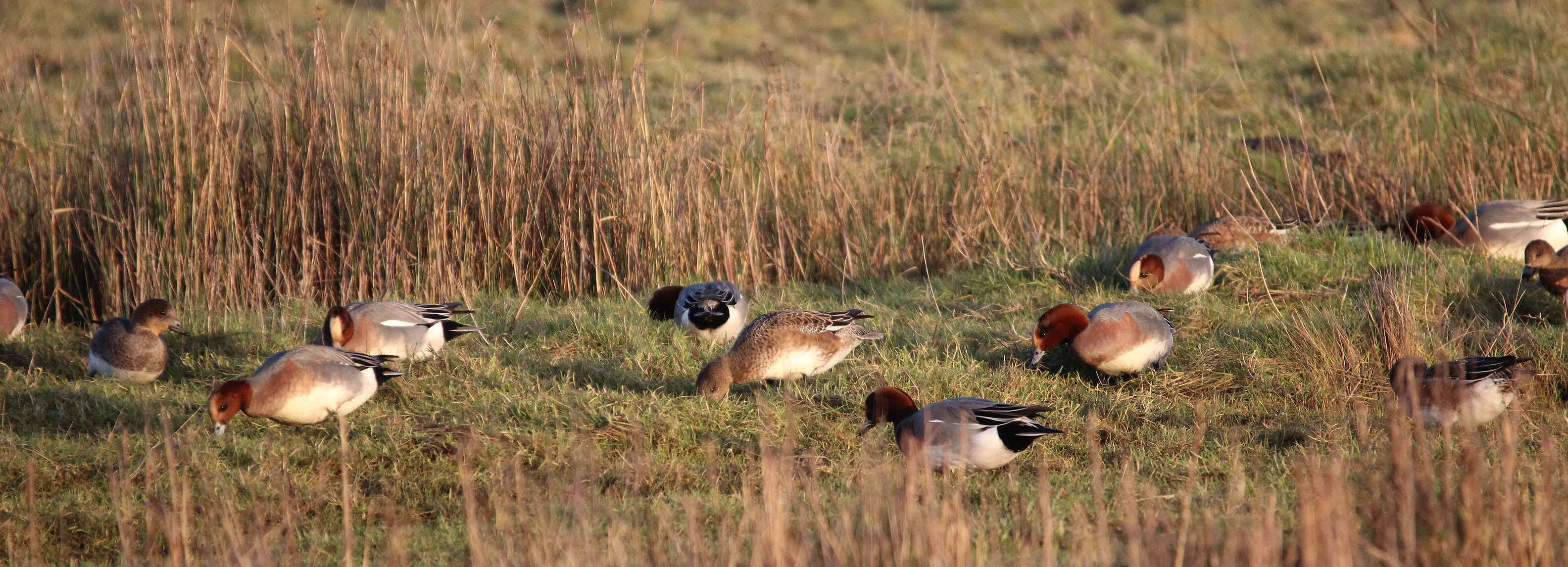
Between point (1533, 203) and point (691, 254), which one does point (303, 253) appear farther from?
point (1533, 203)

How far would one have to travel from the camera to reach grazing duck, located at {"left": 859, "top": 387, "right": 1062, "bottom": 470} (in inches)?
155

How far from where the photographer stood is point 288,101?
Answer: 21.9 ft

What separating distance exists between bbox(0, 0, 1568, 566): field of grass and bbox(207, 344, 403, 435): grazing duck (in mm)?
118

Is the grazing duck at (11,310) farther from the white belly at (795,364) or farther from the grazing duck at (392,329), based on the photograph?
the white belly at (795,364)

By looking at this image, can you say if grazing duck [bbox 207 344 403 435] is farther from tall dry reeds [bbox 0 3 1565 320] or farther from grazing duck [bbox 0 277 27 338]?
tall dry reeds [bbox 0 3 1565 320]

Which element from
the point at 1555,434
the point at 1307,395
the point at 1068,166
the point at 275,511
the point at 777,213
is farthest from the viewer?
the point at 1068,166

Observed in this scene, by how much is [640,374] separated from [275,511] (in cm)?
170

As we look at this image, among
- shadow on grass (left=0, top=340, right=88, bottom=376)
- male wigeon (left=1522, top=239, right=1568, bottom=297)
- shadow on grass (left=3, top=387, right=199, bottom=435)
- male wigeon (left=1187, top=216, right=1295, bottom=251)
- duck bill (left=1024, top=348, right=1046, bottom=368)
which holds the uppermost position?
male wigeon (left=1522, top=239, right=1568, bottom=297)

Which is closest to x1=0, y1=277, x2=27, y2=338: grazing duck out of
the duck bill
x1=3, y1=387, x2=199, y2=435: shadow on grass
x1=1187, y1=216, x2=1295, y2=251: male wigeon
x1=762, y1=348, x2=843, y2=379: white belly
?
x1=3, y1=387, x2=199, y2=435: shadow on grass

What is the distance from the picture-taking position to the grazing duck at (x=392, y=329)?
17.0ft

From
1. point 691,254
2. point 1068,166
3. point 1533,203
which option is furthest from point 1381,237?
point 691,254

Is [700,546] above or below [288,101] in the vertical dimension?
below

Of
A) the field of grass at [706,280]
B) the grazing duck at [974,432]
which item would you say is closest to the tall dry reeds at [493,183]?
the field of grass at [706,280]

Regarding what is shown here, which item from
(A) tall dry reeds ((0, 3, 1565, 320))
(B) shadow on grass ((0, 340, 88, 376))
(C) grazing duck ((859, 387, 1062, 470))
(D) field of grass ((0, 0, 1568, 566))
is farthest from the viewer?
(A) tall dry reeds ((0, 3, 1565, 320))
